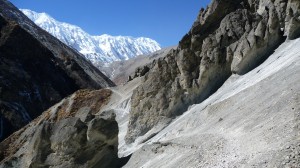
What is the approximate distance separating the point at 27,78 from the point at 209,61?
93.3 m

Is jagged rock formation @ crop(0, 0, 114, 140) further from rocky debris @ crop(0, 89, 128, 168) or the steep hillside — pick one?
rocky debris @ crop(0, 89, 128, 168)

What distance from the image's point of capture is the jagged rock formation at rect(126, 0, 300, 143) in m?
35.3

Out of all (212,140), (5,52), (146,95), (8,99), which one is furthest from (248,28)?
(5,52)

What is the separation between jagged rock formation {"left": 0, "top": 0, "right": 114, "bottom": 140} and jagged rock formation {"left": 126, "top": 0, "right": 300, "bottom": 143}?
6108 centimetres

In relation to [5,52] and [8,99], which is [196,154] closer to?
[8,99]

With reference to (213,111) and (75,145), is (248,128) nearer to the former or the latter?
(213,111)

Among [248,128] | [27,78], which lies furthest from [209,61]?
[27,78]

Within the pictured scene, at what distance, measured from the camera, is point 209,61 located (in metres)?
38.3

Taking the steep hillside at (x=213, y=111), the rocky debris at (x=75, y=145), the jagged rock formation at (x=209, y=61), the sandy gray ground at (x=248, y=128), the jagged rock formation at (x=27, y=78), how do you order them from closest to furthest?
1. the sandy gray ground at (x=248, y=128)
2. the steep hillside at (x=213, y=111)
3. the rocky debris at (x=75, y=145)
4. the jagged rock formation at (x=209, y=61)
5. the jagged rock formation at (x=27, y=78)

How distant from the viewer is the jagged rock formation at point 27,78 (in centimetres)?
10250

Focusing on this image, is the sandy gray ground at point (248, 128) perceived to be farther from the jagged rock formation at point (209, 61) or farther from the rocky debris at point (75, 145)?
the rocky debris at point (75, 145)

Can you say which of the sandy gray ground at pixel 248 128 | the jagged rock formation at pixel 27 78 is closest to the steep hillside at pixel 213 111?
the sandy gray ground at pixel 248 128

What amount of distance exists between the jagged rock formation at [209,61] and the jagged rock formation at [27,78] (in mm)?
61085

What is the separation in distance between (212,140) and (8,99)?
89.4m
